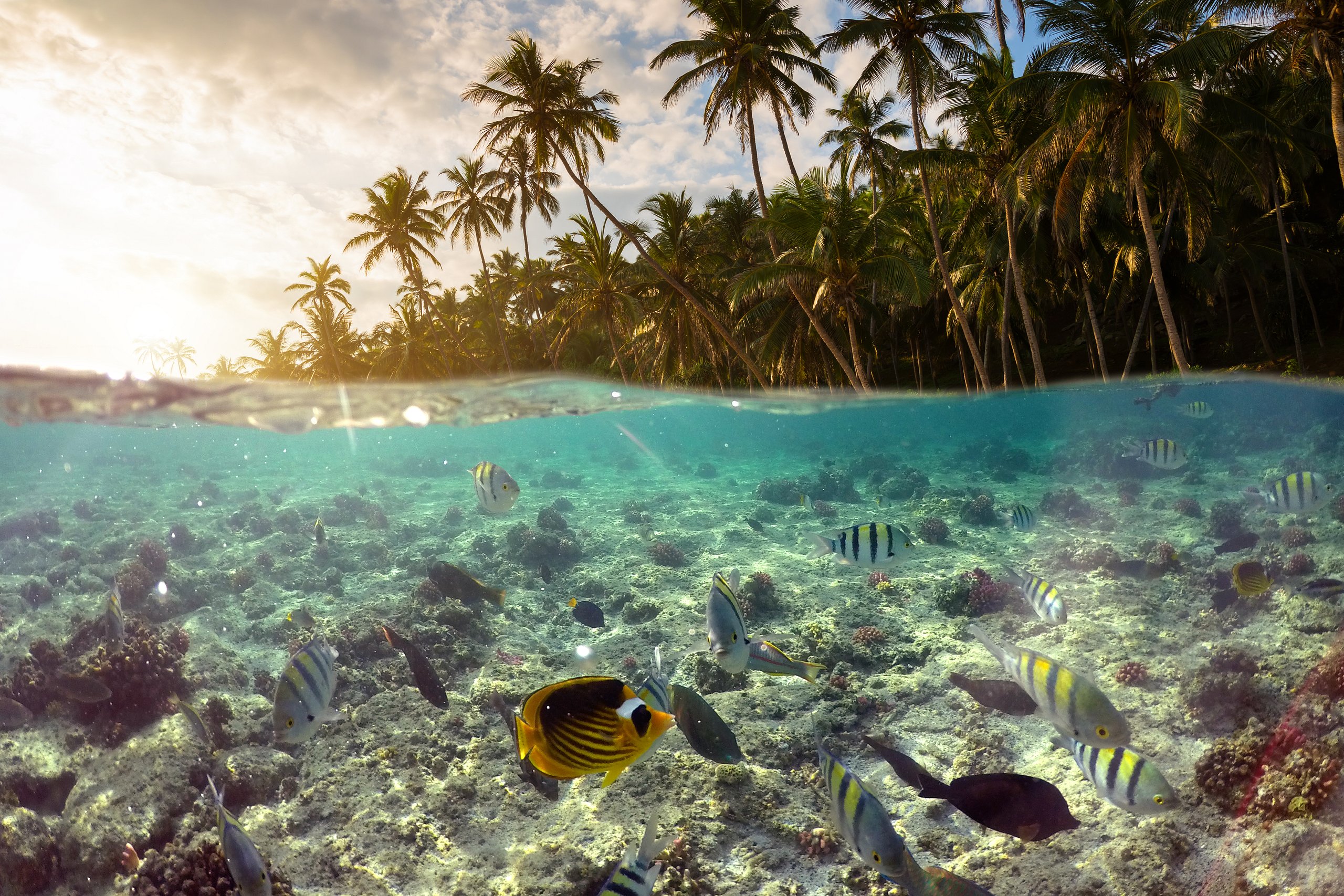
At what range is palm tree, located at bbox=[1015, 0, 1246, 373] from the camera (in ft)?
44.3

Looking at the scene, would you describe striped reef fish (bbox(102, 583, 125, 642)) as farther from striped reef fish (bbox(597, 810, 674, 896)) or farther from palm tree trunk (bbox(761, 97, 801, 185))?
palm tree trunk (bbox(761, 97, 801, 185))

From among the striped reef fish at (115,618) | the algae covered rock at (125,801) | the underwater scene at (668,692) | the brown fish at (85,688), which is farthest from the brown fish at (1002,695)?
the brown fish at (85,688)

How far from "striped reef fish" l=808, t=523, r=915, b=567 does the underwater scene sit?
30mm

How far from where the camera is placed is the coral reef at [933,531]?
13328 mm

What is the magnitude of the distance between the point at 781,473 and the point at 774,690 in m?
19.1

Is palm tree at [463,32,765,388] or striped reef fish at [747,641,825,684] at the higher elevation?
palm tree at [463,32,765,388]

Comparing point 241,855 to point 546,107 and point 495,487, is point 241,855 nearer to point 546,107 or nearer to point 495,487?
point 495,487

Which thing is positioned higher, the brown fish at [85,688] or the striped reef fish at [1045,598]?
the striped reef fish at [1045,598]

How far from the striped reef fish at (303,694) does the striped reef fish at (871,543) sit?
350 centimetres

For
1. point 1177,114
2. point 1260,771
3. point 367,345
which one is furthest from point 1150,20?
point 367,345

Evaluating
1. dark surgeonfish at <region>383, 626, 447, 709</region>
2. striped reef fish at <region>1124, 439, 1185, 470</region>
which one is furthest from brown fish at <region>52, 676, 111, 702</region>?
striped reef fish at <region>1124, 439, 1185, 470</region>

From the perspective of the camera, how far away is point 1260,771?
16.4 ft

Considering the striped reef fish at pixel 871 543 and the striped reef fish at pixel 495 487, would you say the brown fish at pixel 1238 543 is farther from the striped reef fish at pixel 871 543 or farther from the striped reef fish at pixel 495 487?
the striped reef fish at pixel 495 487

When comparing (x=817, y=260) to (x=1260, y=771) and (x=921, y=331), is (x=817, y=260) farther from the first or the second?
(x=921, y=331)
